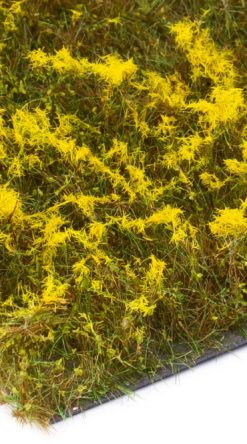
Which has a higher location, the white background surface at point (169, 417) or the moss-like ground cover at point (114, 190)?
the moss-like ground cover at point (114, 190)

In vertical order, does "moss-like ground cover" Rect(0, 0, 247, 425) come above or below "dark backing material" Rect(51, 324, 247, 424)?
above

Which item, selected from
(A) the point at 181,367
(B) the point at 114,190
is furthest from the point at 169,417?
(B) the point at 114,190

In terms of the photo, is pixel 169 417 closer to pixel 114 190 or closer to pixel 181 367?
pixel 181 367

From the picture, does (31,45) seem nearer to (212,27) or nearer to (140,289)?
(212,27)

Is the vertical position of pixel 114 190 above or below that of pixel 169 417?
above

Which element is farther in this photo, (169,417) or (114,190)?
(114,190)
